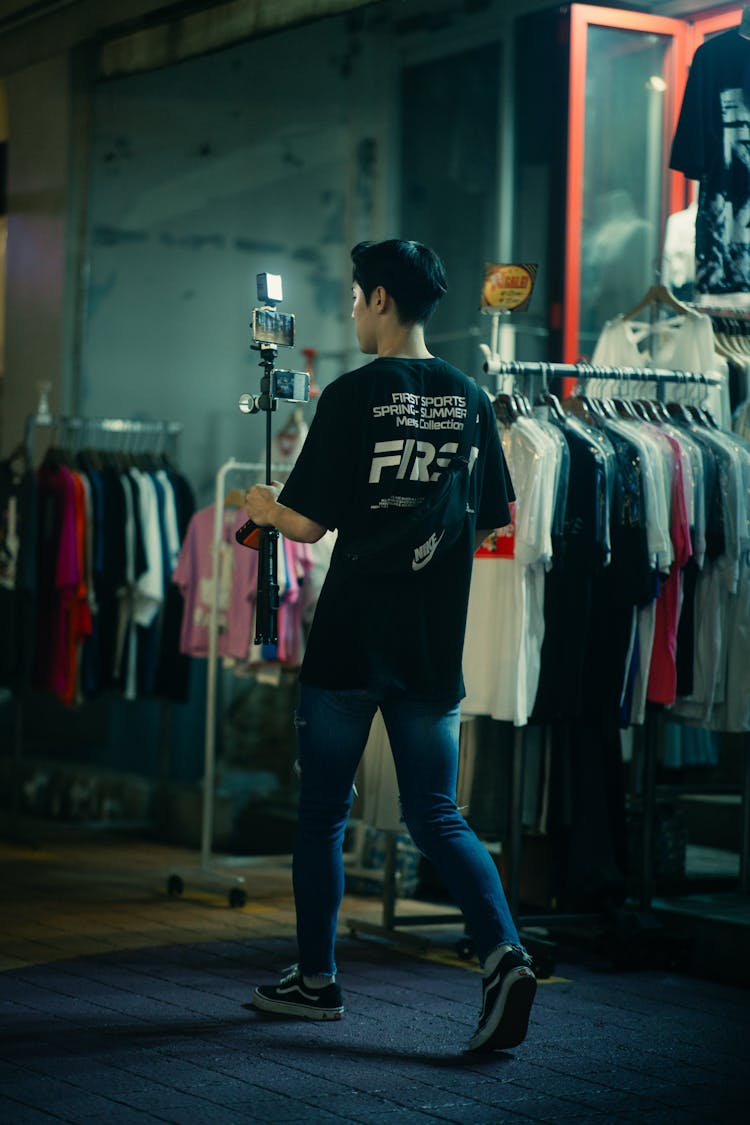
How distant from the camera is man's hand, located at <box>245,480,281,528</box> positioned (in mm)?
3865

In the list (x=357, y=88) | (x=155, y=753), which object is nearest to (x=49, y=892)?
(x=155, y=753)

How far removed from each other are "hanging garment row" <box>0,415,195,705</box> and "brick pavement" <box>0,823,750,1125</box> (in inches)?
64.2

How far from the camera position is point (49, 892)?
19.3 ft

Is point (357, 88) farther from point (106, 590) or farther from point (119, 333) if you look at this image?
point (106, 590)

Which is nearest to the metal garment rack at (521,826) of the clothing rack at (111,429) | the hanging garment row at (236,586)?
the hanging garment row at (236,586)

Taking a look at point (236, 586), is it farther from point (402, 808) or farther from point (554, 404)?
point (402, 808)

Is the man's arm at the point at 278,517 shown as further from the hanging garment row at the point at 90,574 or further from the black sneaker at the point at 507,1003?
the hanging garment row at the point at 90,574

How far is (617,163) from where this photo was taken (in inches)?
268

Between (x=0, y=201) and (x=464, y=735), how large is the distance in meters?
4.63

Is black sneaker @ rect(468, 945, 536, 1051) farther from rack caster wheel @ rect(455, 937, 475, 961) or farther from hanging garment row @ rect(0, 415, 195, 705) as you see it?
hanging garment row @ rect(0, 415, 195, 705)

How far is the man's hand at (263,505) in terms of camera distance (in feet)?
12.7

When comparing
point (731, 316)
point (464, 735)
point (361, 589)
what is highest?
point (731, 316)

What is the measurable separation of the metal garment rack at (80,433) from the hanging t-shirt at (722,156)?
101 inches

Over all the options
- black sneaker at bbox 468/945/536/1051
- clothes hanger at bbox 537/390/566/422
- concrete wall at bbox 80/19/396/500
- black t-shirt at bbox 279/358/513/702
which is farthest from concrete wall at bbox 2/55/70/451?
black sneaker at bbox 468/945/536/1051
